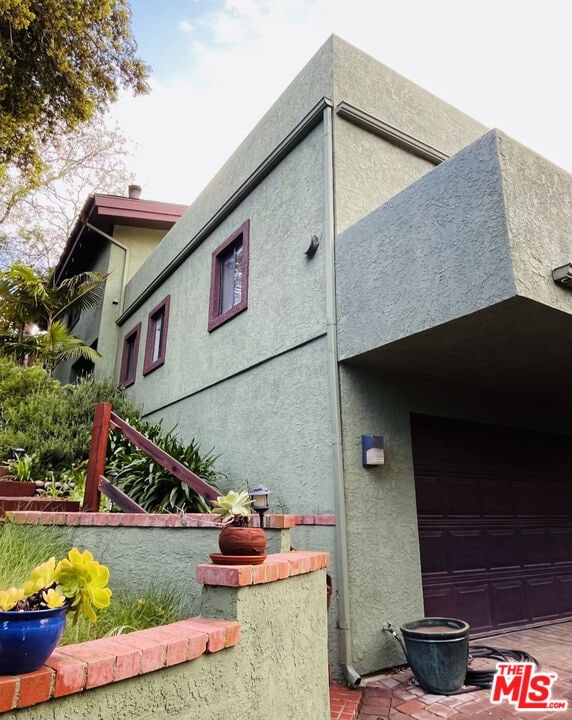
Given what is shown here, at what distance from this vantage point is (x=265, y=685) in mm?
2330

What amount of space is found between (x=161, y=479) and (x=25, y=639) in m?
4.04

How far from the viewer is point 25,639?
1.41 meters

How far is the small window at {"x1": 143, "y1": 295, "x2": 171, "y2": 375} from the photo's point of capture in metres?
9.18

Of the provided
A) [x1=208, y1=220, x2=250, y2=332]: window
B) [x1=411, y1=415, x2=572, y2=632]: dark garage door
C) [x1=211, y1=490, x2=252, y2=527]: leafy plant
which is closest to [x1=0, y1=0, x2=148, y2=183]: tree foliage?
[x1=208, y1=220, x2=250, y2=332]: window

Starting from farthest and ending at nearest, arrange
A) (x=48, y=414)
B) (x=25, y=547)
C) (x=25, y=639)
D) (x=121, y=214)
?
1. (x=121, y=214)
2. (x=48, y=414)
3. (x=25, y=547)
4. (x=25, y=639)

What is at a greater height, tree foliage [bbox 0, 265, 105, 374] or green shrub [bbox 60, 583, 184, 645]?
tree foliage [bbox 0, 265, 105, 374]

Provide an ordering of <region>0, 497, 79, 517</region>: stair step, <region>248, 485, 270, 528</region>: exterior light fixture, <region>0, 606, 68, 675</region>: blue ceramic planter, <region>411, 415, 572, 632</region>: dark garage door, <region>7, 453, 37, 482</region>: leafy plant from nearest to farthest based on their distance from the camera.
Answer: <region>0, 606, 68, 675</region>: blue ceramic planter
<region>248, 485, 270, 528</region>: exterior light fixture
<region>0, 497, 79, 517</region>: stair step
<region>411, 415, 572, 632</region>: dark garage door
<region>7, 453, 37, 482</region>: leafy plant

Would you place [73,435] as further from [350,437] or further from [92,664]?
[92,664]

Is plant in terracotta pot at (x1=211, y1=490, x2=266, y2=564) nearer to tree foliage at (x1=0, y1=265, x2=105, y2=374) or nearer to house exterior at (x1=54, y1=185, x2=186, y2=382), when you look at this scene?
tree foliage at (x1=0, y1=265, x2=105, y2=374)

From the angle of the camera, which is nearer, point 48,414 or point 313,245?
point 313,245

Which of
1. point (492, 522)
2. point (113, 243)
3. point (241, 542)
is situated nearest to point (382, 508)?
point (492, 522)

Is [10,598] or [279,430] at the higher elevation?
[279,430]

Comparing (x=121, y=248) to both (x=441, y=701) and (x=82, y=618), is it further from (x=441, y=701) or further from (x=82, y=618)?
(x=441, y=701)

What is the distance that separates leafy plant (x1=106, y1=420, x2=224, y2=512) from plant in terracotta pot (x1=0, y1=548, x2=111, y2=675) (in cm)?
325
